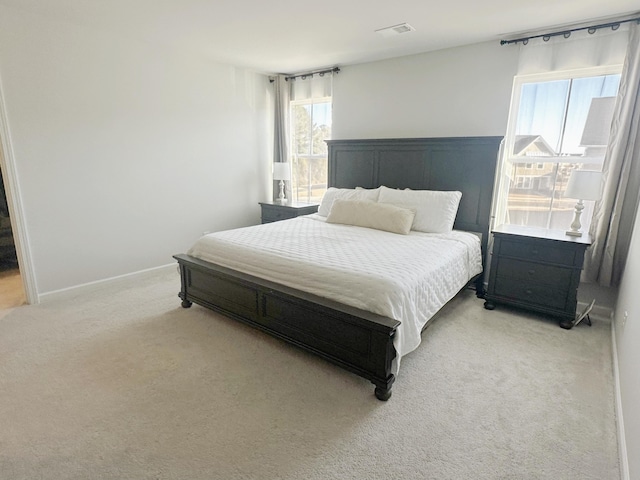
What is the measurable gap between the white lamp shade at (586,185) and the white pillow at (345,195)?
1.77 meters

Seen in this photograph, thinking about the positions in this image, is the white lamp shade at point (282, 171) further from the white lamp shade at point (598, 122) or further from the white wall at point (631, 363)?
the white wall at point (631, 363)

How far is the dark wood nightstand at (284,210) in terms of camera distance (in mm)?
4480

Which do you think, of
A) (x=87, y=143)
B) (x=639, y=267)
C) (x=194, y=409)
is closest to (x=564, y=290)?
(x=639, y=267)

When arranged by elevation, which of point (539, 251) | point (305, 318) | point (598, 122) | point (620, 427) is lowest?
point (620, 427)

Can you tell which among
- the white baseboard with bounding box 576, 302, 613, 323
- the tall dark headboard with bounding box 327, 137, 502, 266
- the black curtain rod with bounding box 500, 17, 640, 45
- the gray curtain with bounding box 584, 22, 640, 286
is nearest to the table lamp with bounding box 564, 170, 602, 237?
the gray curtain with bounding box 584, 22, 640, 286

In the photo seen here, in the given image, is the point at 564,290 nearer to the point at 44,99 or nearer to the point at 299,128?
the point at 299,128

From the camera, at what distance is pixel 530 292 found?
300cm

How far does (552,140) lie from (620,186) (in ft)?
2.31

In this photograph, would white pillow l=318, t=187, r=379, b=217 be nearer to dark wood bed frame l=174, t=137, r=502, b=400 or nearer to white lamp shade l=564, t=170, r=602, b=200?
dark wood bed frame l=174, t=137, r=502, b=400

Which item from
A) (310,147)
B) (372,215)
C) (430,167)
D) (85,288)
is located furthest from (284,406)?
(310,147)

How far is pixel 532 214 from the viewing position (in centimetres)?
345

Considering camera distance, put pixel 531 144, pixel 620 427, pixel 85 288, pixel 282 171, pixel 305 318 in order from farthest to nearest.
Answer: pixel 282 171, pixel 85 288, pixel 531 144, pixel 305 318, pixel 620 427

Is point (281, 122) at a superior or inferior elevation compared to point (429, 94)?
inferior

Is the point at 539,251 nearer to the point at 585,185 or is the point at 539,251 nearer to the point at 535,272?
the point at 535,272
